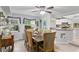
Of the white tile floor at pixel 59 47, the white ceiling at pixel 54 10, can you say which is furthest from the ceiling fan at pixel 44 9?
the white tile floor at pixel 59 47

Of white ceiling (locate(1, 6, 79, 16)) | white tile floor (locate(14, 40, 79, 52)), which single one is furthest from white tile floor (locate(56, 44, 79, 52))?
white ceiling (locate(1, 6, 79, 16))

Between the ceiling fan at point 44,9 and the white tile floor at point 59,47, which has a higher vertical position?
the ceiling fan at point 44,9

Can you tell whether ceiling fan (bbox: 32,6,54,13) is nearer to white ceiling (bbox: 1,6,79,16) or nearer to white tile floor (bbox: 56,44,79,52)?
white ceiling (bbox: 1,6,79,16)

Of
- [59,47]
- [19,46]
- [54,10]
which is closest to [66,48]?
[59,47]

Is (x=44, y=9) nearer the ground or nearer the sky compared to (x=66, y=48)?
nearer the sky

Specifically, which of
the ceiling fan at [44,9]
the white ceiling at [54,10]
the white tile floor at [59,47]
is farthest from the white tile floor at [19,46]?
the ceiling fan at [44,9]

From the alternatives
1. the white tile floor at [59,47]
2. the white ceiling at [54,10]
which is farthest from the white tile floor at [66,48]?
the white ceiling at [54,10]

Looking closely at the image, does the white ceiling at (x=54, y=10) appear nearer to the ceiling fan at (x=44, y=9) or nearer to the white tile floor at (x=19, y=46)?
the ceiling fan at (x=44, y=9)

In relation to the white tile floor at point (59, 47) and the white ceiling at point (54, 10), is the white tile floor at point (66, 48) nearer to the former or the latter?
the white tile floor at point (59, 47)

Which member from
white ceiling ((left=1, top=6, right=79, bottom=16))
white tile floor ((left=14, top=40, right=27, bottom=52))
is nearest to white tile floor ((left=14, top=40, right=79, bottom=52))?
white tile floor ((left=14, top=40, right=27, bottom=52))

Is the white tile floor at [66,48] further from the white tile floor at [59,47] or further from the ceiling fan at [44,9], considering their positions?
the ceiling fan at [44,9]

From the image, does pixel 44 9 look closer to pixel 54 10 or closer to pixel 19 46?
pixel 54 10

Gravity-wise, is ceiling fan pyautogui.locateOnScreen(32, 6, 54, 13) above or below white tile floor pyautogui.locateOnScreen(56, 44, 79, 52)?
above
